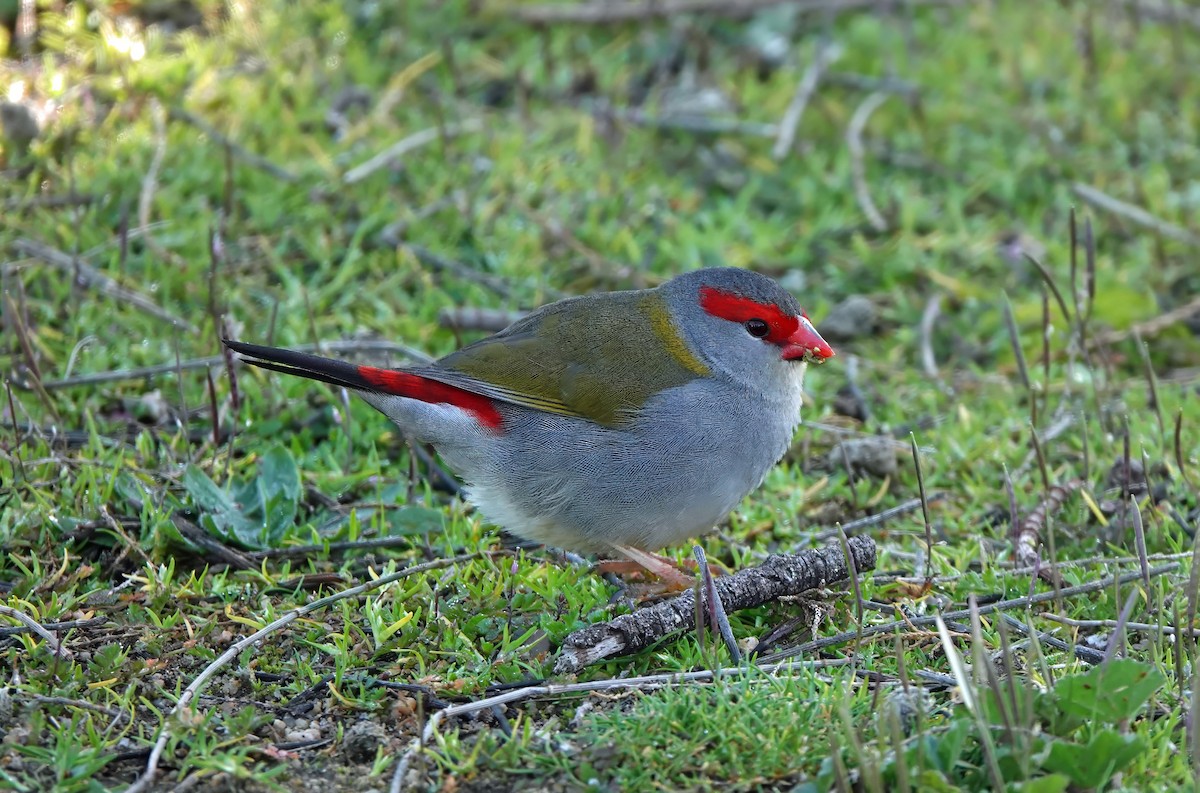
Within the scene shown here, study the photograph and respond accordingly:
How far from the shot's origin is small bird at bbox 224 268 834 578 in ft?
11.8

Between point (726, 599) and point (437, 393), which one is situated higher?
point (437, 393)

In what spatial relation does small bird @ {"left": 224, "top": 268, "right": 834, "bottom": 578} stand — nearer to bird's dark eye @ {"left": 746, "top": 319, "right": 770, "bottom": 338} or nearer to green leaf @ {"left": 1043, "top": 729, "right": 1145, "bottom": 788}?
bird's dark eye @ {"left": 746, "top": 319, "right": 770, "bottom": 338}

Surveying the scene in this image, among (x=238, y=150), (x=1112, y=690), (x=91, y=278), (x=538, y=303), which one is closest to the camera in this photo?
(x=1112, y=690)

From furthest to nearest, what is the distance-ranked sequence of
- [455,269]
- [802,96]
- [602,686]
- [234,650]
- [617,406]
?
[802,96] → [455,269] → [617,406] → [234,650] → [602,686]

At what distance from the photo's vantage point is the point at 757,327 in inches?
155

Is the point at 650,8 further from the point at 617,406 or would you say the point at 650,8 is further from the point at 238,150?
the point at 617,406

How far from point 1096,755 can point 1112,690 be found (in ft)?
0.56

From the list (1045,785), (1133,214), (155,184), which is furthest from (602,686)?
(1133,214)

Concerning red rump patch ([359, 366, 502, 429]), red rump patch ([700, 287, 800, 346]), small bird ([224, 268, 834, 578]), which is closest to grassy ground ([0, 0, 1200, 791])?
small bird ([224, 268, 834, 578])

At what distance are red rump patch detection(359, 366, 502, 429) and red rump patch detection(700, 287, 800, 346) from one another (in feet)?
2.33

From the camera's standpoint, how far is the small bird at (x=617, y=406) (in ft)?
11.8

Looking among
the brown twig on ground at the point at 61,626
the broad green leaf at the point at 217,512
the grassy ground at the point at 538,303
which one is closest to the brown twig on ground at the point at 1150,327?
the grassy ground at the point at 538,303

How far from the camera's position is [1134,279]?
5.71m

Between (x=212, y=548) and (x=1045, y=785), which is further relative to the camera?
(x=212, y=548)
